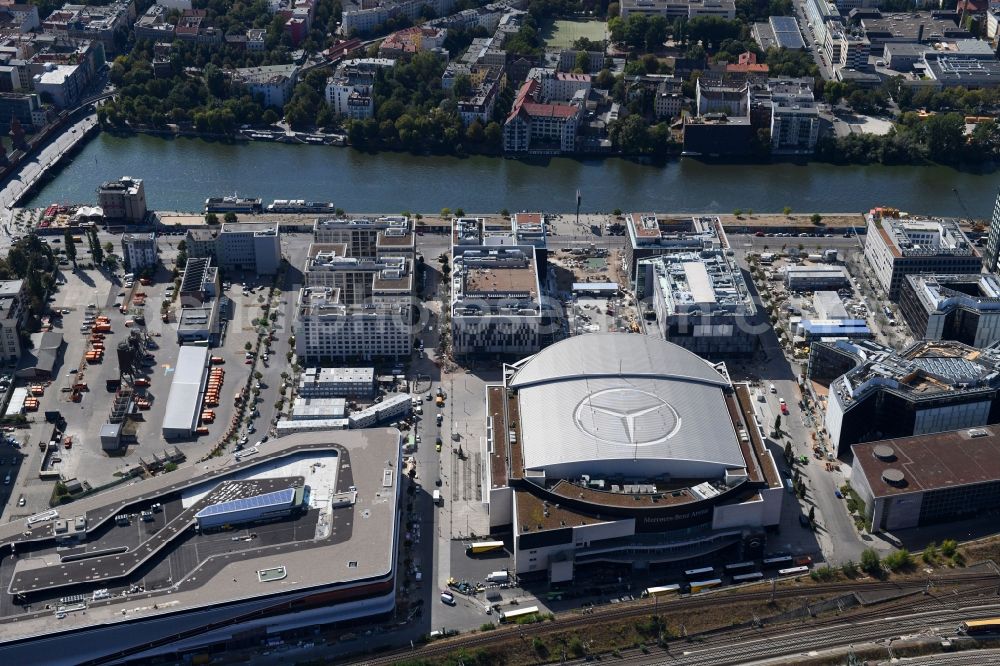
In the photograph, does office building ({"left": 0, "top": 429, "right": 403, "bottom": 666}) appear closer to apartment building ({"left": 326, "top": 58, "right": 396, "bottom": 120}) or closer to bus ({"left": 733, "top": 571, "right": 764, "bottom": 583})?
bus ({"left": 733, "top": 571, "right": 764, "bottom": 583})

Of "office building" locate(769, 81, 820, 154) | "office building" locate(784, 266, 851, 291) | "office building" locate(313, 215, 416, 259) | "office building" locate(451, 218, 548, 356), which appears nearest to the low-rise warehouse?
"office building" locate(313, 215, 416, 259)

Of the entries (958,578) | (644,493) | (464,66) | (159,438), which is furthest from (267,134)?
(958,578)

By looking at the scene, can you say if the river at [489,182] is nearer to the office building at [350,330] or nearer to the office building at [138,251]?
the office building at [138,251]

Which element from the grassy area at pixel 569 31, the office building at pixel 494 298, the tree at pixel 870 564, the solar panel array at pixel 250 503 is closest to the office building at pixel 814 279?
the office building at pixel 494 298

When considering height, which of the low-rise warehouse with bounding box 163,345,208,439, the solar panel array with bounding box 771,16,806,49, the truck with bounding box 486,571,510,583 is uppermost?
the solar panel array with bounding box 771,16,806,49

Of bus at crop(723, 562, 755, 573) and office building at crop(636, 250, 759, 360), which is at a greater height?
office building at crop(636, 250, 759, 360)

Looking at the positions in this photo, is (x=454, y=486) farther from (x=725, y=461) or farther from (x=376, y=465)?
(x=725, y=461)
